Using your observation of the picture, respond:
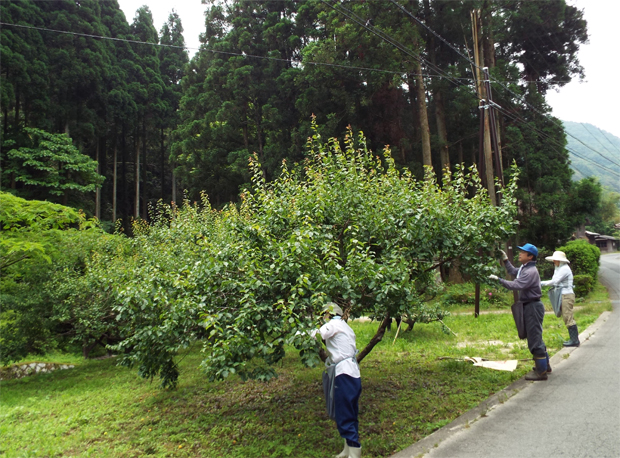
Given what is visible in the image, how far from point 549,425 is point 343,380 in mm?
2348

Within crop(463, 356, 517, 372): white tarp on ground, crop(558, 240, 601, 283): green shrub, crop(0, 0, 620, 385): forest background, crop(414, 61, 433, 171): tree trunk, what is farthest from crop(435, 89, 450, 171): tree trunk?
crop(463, 356, 517, 372): white tarp on ground

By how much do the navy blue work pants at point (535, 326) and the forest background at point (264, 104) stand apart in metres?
7.88

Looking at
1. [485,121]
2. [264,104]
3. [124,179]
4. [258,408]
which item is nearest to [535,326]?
[258,408]

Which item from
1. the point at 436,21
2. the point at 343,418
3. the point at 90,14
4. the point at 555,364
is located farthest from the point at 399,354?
the point at 90,14

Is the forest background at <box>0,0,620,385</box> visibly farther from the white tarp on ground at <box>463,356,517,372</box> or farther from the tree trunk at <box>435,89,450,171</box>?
the white tarp on ground at <box>463,356,517,372</box>

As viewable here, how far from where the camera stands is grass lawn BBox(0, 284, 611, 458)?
5215 millimetres

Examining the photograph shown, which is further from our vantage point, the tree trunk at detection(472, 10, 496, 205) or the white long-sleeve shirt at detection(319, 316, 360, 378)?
the tree trunk at detection(472, 10, 496, 205)

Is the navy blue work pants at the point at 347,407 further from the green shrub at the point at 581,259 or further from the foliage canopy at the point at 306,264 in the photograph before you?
the green shrub at the point at 581,259

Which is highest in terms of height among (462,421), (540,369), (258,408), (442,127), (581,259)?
(442,127)

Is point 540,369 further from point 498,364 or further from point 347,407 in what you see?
point 347,407

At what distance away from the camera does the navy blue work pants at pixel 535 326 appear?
5.99 meters

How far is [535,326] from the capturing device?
19.7 ft

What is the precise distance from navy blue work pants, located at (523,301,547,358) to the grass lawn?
2.31ft

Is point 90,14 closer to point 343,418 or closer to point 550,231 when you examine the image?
point 550,231
